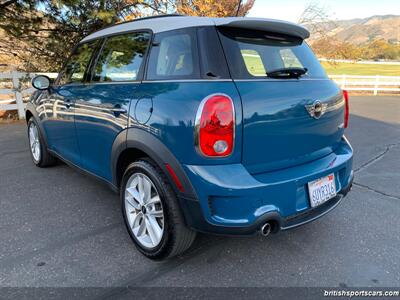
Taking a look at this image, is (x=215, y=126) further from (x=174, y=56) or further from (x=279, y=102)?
(x=174, y=56)

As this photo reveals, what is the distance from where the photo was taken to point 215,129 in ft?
6.55

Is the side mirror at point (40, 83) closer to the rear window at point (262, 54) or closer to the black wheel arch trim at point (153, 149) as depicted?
the black wheel arch trim at point (153, 149)

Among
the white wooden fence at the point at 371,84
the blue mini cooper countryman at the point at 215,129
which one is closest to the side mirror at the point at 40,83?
the blue mini cooper countryman at the point at 215,129

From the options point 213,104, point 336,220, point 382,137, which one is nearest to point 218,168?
point 213,104

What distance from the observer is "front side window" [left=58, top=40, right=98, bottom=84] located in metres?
3.42

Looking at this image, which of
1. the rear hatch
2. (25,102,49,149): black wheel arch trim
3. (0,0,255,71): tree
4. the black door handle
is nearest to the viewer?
the rear hatch

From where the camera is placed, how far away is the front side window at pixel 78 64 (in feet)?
11.2

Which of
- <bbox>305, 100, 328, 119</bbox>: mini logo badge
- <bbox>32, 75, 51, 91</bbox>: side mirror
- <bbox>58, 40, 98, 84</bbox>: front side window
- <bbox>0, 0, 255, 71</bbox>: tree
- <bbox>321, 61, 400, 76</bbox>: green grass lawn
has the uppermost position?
<bbox>0, 0, 255, 71</bbox>: tree

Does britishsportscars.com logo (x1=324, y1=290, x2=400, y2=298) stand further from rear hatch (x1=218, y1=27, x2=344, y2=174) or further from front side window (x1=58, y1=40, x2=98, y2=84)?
front side window (x1=58, y1=40, x2=98, y2=84)

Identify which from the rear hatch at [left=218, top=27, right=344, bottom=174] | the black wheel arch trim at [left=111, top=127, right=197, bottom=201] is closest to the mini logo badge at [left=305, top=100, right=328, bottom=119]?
the rear hatch at [left=218, top=27, right=344, bottom=174]

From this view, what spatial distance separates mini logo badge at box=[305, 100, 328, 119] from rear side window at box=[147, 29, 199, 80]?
2.78 ft

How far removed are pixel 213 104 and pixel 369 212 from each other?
7.63 ft

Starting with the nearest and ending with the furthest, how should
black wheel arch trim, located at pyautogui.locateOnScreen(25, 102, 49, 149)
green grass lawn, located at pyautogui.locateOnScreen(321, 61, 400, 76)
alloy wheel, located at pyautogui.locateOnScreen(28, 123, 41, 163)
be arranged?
black wheel arch trim, located at pyautogui.locateOnScreen(25, 102, 49, 149) < alloy wheel, located at pyautogui.locateOnScreen(28, 123, 41, 163) < green grass lawn, located at pyautogui.locateOnScreen(321, 61, 400, 76)

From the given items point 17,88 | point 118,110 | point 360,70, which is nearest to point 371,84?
point 17,88
